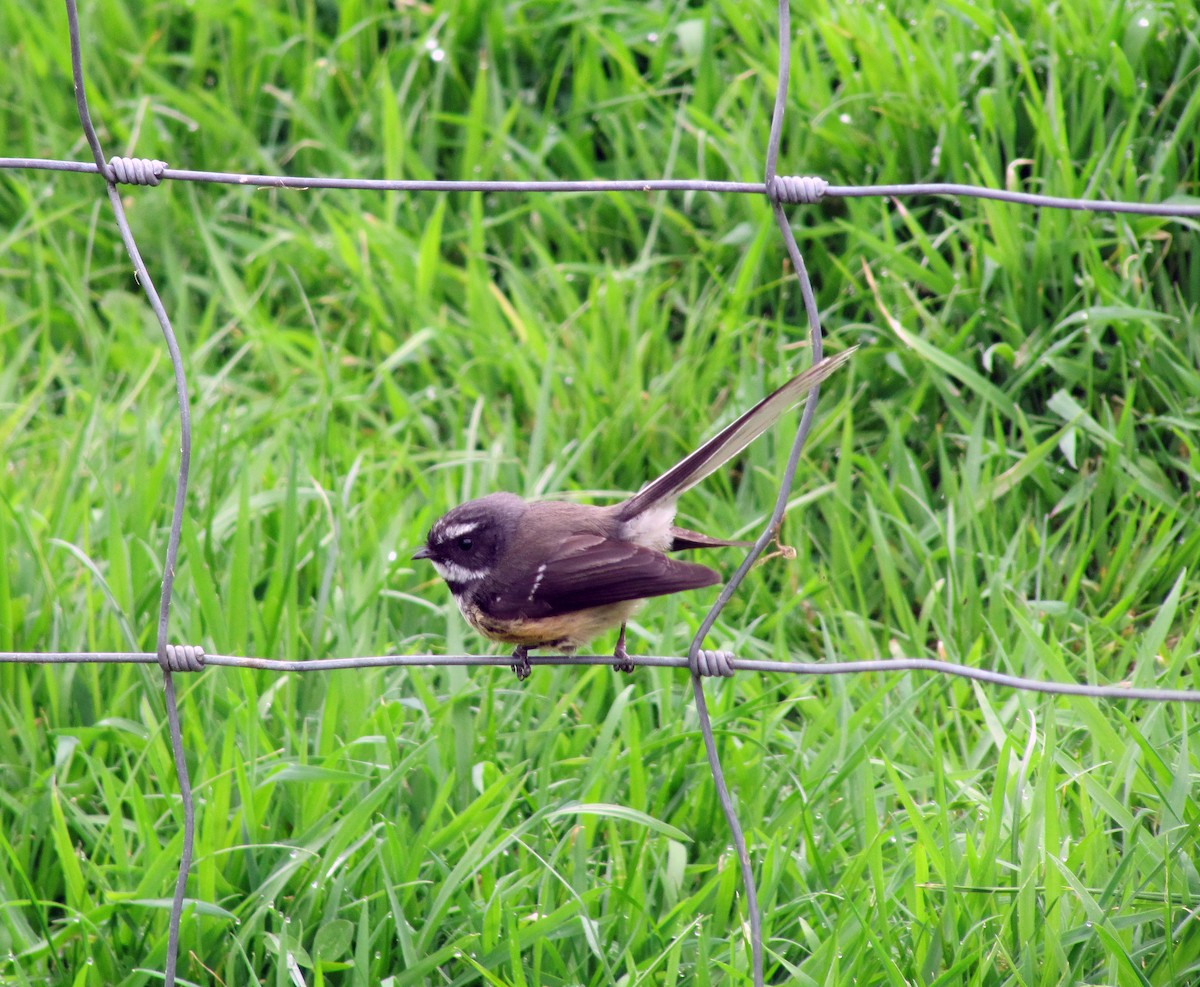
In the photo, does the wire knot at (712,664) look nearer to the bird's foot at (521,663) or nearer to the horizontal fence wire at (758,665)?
the horizontal fence wire at (758,665)

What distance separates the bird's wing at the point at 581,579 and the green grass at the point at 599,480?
37cm

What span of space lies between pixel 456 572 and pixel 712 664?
44.7 inches

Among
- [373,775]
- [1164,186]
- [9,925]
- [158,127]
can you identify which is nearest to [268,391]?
[158,127]

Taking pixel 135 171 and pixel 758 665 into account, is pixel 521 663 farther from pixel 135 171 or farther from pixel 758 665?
pixel 135 171

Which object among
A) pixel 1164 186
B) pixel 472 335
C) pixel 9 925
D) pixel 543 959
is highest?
pixel 1164 186

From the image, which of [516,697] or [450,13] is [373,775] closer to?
[516,697]

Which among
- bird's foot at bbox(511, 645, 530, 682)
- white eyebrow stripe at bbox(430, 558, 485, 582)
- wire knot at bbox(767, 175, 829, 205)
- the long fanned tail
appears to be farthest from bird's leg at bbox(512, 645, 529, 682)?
wire knot at bbox(767, 175, 829, 205)

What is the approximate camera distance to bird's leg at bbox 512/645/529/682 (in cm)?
318

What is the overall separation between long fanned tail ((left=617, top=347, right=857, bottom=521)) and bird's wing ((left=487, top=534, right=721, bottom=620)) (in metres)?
0.14

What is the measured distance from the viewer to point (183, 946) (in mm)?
3168

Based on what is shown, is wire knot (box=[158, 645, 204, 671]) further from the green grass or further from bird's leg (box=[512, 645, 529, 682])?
bird's leg (box=[512, 645, 529, 682])

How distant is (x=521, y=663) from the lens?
3.31 m

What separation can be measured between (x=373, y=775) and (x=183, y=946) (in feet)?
2.07

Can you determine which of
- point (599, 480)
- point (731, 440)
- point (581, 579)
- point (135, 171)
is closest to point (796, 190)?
point (731, 440)
